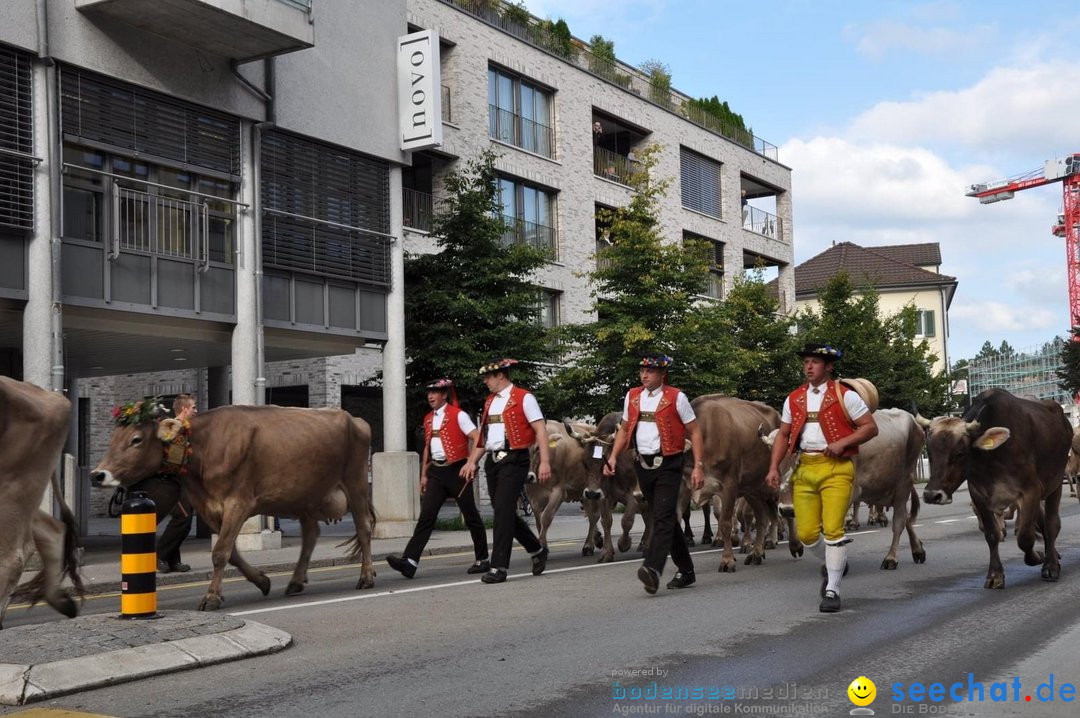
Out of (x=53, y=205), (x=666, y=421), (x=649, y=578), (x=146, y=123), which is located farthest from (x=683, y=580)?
(x=146, y=123)

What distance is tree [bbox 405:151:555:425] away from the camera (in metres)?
23.8

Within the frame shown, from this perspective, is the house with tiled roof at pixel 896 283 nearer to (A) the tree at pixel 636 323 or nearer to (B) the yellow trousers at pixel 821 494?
(A) the tree at pixel 636 323

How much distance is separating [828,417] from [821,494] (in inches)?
24.5

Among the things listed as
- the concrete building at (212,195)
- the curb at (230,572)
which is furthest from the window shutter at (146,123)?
the curb at (230,572)

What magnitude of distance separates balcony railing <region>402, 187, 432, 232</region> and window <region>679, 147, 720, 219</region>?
14.2m

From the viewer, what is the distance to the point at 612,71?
39844mm

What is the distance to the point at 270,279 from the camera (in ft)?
68.4

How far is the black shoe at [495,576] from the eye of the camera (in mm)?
12070

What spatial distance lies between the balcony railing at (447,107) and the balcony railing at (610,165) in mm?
7845

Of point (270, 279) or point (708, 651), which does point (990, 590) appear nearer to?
point (708, 651)

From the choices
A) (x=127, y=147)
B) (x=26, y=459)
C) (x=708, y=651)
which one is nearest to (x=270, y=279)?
(x=127, y=147)

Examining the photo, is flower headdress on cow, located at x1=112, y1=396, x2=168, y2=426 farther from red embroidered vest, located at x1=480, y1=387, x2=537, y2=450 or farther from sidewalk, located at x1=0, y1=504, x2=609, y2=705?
red embroidered vest, located at x1=480, y1=387, x2=537, y2=450

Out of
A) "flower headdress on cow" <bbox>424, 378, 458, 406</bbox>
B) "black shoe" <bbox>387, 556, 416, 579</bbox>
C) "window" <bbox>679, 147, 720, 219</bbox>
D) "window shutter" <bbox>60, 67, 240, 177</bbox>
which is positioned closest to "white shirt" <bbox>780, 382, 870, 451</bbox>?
"flower headdress on cow" <bbox>424, 378, 458, 406</bbox>

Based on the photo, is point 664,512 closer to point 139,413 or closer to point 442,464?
point 442,464
